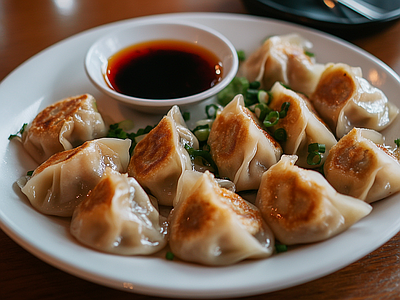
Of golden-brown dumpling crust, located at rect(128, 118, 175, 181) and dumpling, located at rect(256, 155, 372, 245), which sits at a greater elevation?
dumpling, located at rect(256, 155, 372, 245)

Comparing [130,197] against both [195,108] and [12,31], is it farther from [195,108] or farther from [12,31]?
[12,31]

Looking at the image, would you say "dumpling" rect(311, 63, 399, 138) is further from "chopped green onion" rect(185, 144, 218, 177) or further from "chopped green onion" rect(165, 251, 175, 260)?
"chopped green onion" rect(165, 251, 175, 260)

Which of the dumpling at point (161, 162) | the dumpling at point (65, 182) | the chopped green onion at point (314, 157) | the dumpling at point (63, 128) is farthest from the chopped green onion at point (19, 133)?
the chopped green onion at point (314, 157)

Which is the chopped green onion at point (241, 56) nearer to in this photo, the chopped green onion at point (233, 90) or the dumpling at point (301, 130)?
the chopped green onion at point (233, 90)

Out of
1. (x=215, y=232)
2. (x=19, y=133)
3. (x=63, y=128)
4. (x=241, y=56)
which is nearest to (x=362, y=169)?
(x=215, y=232)

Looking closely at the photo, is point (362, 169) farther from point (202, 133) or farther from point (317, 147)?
point (202, 133)

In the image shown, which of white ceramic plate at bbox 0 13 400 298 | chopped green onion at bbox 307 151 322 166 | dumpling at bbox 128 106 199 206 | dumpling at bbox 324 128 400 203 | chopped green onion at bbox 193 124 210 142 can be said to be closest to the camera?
white ceramic plate at bbox 0 13 400 298

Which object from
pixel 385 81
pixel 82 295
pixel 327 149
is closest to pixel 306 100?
pixel 327 149

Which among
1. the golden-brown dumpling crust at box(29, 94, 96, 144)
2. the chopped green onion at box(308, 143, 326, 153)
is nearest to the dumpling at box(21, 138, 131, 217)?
the golden-brown dumpling crust at box(29, 94, 96, 144)
